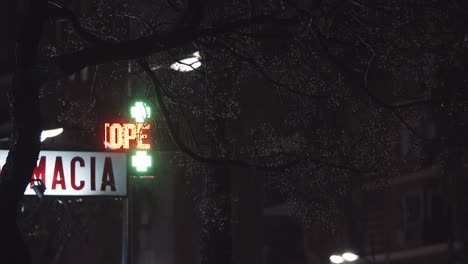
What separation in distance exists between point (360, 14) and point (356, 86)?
4.04 ft

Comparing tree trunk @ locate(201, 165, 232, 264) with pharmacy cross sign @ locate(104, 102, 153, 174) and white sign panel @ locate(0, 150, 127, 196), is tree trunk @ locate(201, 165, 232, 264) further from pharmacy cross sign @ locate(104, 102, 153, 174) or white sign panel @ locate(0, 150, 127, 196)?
pharmacy cross sign @ locate(104, 102, 153, 174)

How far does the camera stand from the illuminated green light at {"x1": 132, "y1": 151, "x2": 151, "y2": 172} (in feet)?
45.4

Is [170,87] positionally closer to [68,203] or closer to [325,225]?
[325,225]

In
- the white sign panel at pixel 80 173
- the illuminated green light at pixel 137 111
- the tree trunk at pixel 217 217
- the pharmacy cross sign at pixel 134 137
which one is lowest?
the tree trunk at pixel 217 217

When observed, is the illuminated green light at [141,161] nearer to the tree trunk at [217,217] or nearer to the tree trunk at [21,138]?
the tree trunk at [217,217]

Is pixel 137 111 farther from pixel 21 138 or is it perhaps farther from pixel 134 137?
pixel 21 138

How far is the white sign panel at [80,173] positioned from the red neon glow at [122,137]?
1744 millimetres

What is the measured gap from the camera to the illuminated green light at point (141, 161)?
1385cm

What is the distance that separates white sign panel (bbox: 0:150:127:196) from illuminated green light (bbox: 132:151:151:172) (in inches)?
95.2

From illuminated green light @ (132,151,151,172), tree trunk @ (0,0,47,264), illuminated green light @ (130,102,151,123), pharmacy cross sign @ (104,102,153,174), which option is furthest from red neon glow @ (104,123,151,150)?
tree trunk @ (0,0,47,264)

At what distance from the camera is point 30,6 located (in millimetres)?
8641

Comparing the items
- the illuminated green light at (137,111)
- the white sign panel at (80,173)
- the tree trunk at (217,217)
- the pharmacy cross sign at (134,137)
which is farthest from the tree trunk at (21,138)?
the illuminated green light at (137,111)

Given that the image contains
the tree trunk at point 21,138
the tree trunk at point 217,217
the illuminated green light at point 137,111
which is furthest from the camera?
the illuminated green light at point 137,111

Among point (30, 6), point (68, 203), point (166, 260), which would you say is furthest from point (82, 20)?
point (166, 260)
